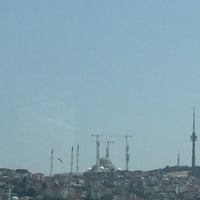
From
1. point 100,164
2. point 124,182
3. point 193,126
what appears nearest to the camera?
point 124,182

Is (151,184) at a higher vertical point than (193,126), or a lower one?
lower

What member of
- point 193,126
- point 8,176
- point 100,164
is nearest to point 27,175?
point 8,176

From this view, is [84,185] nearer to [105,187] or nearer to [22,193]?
[105,187]

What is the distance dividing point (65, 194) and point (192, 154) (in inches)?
2300

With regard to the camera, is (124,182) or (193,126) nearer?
(124,182)

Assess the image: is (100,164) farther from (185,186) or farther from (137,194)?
(137,194)

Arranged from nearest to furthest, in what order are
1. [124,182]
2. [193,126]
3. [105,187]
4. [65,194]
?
[65,194] → [105,187] → [124,182] → [193,126]

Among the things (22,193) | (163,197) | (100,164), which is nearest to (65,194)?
(22,193)

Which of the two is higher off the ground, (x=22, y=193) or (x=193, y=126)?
(x=193, y=126)

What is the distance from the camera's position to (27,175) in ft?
242

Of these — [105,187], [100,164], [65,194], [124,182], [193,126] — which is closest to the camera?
[65,194]

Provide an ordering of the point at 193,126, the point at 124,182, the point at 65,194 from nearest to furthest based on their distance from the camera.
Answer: the point at 65,194
the point at 124,182
the point at 193,126

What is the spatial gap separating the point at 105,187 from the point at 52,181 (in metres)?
4.82

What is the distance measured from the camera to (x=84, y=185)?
7200cm
